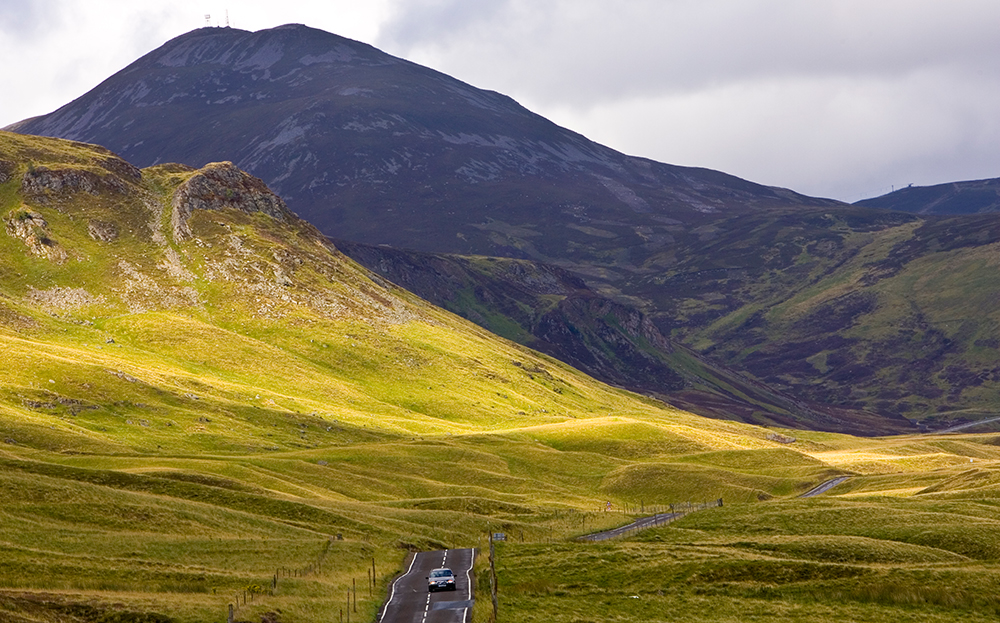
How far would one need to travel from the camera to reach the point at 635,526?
86000 mm

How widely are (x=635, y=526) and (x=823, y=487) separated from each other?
157 feet

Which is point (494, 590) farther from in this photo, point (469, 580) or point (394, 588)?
→ point (394, 588)

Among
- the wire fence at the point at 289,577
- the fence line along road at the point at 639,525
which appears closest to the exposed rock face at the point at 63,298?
the fence line along road at the point at 639,525

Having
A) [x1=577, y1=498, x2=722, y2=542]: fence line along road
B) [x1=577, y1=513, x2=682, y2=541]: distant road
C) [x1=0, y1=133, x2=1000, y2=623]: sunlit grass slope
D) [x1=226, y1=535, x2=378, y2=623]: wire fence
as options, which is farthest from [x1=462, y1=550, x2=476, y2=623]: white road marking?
[x1=577, y1=513, x2=682, y2=541]: distant road

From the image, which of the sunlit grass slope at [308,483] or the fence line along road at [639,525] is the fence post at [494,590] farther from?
the fence line along road at [639,525]

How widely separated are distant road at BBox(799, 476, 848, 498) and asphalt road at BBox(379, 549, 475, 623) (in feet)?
222

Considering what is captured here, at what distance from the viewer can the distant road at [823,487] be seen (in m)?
119

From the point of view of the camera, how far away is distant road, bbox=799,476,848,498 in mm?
118825

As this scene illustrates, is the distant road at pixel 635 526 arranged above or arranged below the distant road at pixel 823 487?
above

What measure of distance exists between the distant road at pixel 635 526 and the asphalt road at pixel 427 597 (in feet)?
54.8

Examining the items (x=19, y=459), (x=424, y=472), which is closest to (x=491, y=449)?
(x=424, y=472)

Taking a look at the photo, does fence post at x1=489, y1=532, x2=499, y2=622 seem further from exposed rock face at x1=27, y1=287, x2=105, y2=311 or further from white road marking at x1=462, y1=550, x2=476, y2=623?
exposed rock face at x1=27, y1=287, x2=105, y2=311

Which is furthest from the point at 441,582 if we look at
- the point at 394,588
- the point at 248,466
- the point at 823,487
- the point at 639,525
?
the point at 823,487

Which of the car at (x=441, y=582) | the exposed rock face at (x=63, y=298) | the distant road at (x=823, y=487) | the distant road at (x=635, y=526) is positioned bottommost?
the distant road at (x=823, y=487)
